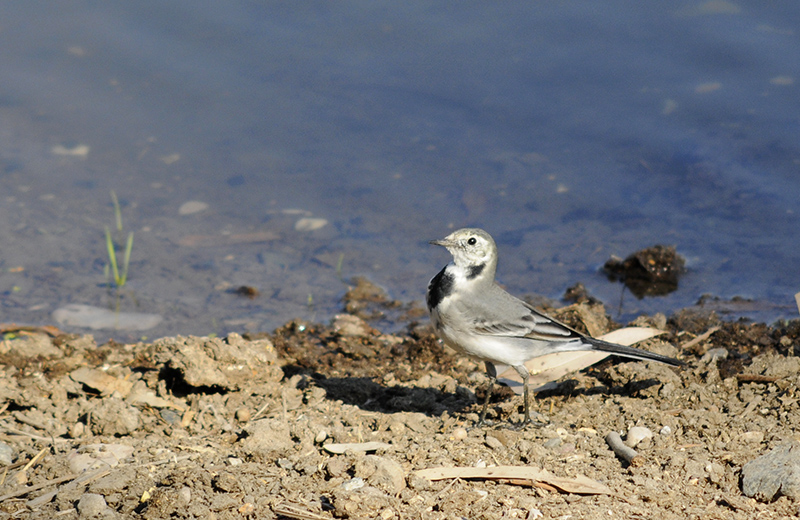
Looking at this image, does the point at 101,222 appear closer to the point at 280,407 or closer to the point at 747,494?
the point at 280,407

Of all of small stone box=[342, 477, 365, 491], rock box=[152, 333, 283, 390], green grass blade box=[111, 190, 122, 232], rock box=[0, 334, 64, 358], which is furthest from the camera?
green grass blade box=[111, 190, 122, 232]

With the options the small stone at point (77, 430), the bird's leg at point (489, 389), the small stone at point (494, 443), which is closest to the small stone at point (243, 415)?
the small stone at point (77, 430)

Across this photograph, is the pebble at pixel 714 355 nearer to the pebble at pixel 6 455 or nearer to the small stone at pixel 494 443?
the small stone at pixel 494 443

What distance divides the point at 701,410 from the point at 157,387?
3.87 m

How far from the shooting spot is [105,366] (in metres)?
6.35

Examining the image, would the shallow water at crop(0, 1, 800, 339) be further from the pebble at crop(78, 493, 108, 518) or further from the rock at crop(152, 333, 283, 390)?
the pebble at crop(78, 493, 108, 518)

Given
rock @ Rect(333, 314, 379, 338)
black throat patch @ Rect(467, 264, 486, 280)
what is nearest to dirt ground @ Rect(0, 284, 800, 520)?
rock @ Rect(333, 314, 379, 338)

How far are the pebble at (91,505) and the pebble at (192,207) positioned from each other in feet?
19.5

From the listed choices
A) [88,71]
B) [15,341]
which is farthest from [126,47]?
[15,341]

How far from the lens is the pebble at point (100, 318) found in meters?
7.93

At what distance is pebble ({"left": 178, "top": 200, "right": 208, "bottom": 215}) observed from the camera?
9.64 m

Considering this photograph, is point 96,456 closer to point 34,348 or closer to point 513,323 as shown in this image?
point 34,348

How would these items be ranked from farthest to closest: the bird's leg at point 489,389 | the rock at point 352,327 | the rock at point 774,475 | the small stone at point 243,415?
the rock at point 352,327 → the small stone at point 243,415 → the bird's leg at point 489,389 → the rock at point 774,475

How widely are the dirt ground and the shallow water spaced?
1737 millimetres
